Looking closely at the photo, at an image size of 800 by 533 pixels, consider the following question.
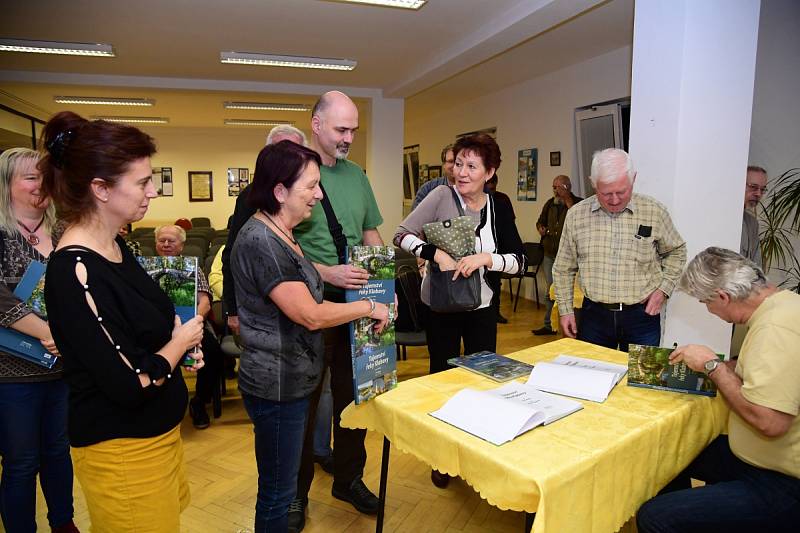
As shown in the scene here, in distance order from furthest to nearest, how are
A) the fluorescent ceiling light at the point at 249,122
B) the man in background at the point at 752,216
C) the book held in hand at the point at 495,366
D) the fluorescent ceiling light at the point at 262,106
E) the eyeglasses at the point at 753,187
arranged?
the fluorescent ceiling light at the point at 249,122 → the fluorescent ceiling light at the point at 262,106 → the eyeglasses at the point at 753,187 → the man in background at the point at 752,216 → the book held in hand at the point at 495,366

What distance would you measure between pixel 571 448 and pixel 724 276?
0.75 metres

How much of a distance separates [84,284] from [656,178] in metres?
2.92

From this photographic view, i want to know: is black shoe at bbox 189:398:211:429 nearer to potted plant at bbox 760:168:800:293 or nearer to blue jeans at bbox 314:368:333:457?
blue jeans at bbox 314:368:333:457

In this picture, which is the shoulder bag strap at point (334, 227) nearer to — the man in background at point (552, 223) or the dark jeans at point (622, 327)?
the dark jeans at point (622, 327)

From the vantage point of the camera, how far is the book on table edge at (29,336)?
1726mm

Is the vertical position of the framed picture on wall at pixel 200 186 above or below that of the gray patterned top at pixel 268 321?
above

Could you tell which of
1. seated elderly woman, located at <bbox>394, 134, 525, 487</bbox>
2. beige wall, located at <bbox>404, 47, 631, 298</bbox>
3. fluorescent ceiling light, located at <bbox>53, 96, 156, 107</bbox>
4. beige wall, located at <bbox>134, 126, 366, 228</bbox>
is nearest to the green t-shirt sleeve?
seated elderly woman, located at <bbox>394, 134, 525, 487</bbox>

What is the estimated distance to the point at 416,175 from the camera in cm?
1173

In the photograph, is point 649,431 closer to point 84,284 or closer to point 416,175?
point 84,284

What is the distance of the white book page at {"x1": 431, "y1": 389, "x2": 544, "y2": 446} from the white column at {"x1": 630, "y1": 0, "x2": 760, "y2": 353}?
6.57 ft

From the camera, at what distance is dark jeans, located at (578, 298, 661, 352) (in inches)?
96.3

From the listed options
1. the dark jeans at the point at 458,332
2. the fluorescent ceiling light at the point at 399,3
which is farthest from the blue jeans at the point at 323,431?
the fluorescent ceiling light at the point at 399,3

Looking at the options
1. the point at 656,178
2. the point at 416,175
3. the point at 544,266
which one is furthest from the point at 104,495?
the point at 416,175

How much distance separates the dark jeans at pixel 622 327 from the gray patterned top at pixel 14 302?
2.26 meters
